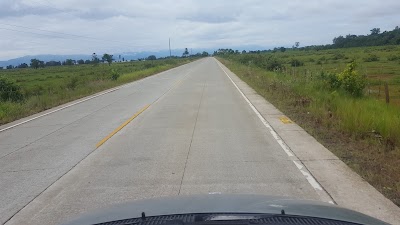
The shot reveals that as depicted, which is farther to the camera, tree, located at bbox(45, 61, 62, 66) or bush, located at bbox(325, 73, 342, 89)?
tree, located at bbox(45, 61, 62, 66)

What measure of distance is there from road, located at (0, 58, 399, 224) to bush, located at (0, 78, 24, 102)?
42.7ft

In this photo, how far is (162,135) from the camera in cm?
1144

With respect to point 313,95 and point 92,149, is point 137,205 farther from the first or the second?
point 313,95

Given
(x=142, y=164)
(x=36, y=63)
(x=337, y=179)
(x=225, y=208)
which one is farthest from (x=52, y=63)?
(x=225, y=208)

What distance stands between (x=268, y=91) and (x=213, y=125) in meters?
11.5

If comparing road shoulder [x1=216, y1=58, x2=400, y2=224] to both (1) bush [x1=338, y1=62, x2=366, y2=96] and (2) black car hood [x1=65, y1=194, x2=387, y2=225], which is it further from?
(1) bush [x1=338, y1=62, x2=366, y2=96]

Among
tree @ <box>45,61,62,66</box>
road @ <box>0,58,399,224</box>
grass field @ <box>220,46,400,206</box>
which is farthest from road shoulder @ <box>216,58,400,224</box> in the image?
tree @ <box>45,61,62,66</box>

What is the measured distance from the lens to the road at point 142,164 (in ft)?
20.4

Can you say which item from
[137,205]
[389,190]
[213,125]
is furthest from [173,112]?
[137,205]

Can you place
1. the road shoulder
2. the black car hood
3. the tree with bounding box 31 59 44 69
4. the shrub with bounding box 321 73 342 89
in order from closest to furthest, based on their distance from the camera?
the black car hood < the road shoulder < the shrub with bounding box 321 73 342 89 < the tree with bounding box 31 59 44 69

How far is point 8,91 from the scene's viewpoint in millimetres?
27203

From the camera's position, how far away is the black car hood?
2605 millimetres

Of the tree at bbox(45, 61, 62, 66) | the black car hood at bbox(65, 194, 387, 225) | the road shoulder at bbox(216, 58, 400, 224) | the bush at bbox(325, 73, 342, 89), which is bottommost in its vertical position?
the tree at bbox(45, 61, 62, 66)

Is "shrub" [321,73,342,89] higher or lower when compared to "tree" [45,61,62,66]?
higher
